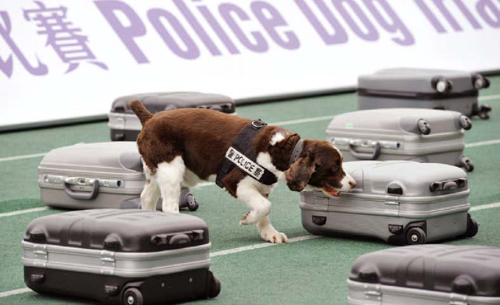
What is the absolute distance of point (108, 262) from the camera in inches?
210

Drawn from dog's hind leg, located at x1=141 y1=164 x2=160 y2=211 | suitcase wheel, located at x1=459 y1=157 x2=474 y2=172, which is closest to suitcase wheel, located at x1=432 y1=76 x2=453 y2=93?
suitcase wheel, located at x1=459 y1=157 x2=474 y2=172

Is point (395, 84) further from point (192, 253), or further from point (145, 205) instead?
point (192, 253)

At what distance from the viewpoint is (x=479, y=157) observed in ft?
34.2

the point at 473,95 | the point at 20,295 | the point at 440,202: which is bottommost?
the point at 20,295

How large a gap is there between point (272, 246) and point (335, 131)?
8.28 ft

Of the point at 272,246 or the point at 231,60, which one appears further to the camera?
the point at 231,60

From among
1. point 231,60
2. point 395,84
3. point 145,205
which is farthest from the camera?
point 231,60

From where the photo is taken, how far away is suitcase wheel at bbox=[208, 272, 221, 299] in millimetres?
5577

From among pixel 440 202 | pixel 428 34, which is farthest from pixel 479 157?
pixel 428 34

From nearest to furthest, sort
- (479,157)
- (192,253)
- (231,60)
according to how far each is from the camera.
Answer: (192,253) < (479,157) < (231,60)

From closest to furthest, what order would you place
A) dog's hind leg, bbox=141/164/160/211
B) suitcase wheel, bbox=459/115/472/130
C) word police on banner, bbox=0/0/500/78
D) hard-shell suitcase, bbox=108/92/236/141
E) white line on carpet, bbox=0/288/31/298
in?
white line on carpet, bbox=0/288/31/298 < dog's hind leg, bbox=141/164/160/211 < suitcase wheel, bbox=459/115/472/130 < hard-shell suitcase, bbox=108/92/236/141 < word police on banner, bbox=0/0/500/78

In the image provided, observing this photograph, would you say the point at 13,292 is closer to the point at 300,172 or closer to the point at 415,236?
the point at 300,172

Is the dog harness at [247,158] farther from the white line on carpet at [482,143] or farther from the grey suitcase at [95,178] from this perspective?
the white line on carpet at [482,143]

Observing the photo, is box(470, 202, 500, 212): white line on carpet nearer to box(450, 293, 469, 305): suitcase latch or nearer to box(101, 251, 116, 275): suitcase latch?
box(450, 293, 469, 305): suitcase latch
